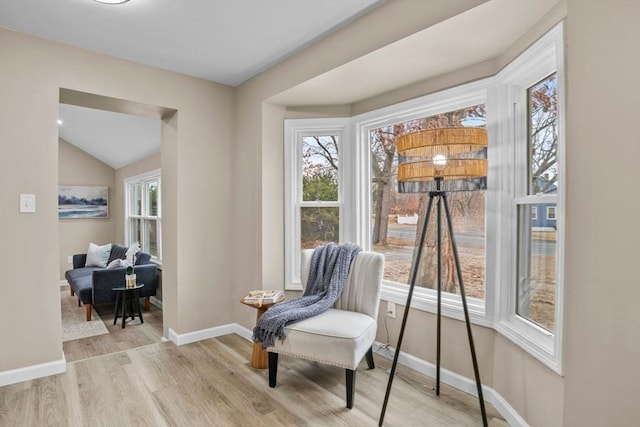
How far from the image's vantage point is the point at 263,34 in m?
2.42

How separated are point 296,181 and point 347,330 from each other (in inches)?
61.8

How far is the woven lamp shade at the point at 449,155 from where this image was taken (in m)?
1.84

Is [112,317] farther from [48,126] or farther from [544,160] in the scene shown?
[544,160]

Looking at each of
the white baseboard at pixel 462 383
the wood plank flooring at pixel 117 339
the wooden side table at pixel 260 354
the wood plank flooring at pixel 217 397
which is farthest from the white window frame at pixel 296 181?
the wood plank flooring at pixel 117 339

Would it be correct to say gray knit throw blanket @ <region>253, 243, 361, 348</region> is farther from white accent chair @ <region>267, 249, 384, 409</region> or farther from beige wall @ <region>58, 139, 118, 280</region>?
beige wall @ <region>58, 139, 118, 280</region>

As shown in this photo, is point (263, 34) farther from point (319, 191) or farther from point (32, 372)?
point (32, 372)

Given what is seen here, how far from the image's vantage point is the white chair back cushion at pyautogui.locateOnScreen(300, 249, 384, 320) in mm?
2494

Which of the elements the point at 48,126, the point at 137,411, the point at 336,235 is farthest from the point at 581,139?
the point at 48,126

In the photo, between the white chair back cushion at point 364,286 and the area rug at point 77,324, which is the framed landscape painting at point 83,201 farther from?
the white chair back cushion at point 364,286

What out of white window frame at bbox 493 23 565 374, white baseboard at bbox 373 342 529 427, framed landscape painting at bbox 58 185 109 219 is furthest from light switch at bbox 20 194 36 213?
framed landscape painting at bbox 58 185 109 219

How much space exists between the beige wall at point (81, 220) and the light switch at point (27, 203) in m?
4.62

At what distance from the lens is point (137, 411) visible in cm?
209

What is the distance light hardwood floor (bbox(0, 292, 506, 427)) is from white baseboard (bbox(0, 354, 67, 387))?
0.05 metres

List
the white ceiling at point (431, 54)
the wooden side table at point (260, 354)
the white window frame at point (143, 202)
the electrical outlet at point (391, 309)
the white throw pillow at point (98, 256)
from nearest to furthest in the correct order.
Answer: the white ceiling at point (431, 54), the wooden side table at point (260, 354), the electrical outlet at point (391, 309), the white window frame at point (143, 202), the white throw pillow at point (98, 256)
